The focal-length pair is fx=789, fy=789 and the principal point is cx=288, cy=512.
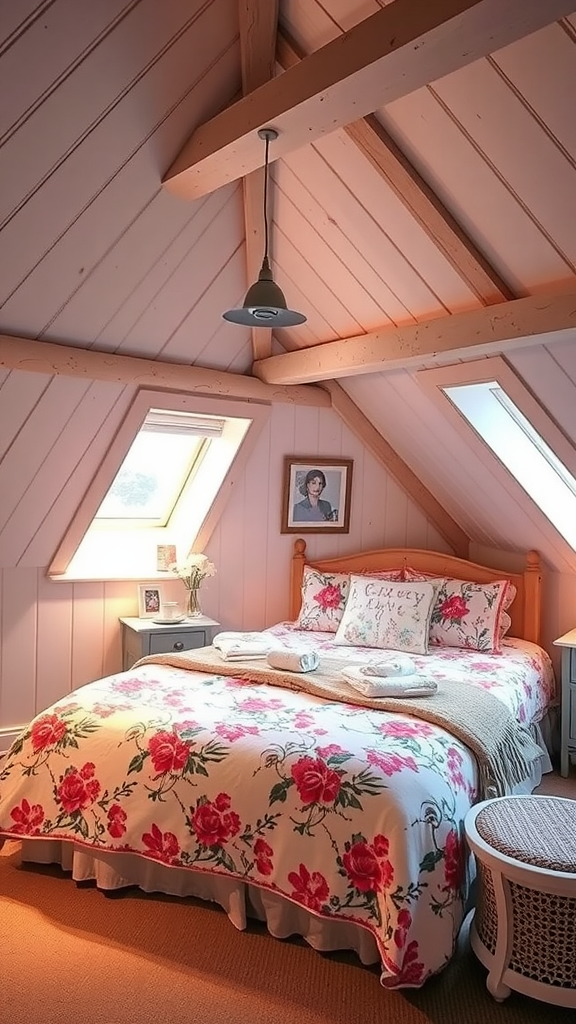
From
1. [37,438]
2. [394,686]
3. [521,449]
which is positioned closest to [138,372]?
[37,438]

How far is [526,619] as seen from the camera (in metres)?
4.04

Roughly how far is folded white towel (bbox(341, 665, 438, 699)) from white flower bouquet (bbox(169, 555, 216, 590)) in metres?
1.28

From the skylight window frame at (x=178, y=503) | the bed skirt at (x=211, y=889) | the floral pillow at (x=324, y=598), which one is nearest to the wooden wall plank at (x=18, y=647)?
the skylight window frame at (x=178, y=503)

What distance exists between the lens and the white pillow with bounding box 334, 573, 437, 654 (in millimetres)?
3818

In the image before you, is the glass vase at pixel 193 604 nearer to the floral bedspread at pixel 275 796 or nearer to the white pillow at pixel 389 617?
the white pillow at pixel 389 617

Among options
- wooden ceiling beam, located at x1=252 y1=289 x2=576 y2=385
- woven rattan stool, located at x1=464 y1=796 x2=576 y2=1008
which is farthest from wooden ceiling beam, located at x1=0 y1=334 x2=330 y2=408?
woven rattan stool, located at x1=464 y1=796 x2=576 y2=1008

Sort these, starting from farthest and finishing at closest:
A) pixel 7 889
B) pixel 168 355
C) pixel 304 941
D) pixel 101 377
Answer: pixel 168 355, pixel 101 377, pixel 7 889, pixel 304 941

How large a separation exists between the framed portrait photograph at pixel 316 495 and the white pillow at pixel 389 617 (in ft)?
1.86

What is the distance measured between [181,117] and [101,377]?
110 cm

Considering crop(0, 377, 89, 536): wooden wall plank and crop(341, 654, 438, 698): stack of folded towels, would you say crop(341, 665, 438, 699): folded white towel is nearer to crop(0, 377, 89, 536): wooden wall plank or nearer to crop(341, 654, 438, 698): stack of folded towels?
crop(341, 654, 438, 698): stack of folded towels

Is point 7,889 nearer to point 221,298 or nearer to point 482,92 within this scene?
point 221,298

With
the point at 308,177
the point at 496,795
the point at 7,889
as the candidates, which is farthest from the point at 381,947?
the point at 308,177

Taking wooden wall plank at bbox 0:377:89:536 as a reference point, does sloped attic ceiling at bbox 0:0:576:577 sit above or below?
above

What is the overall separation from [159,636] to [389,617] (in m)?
1.13
